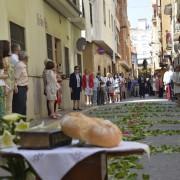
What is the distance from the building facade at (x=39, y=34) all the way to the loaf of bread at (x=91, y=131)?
11.1 meters

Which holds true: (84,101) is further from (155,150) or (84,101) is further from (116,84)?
(155,150)

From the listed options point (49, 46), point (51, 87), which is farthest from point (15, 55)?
point (49, 46)

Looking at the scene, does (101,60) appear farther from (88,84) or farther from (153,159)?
(153,159)

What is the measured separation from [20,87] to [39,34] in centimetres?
784

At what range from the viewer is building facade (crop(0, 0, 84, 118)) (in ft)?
56.2

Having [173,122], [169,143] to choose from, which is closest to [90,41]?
[173,122]

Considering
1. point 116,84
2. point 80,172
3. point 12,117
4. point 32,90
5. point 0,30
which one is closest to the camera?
point 80,172

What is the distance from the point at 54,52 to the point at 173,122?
31.7 ft

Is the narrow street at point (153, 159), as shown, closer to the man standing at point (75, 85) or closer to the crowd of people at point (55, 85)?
the crowd of people at point (55, 85)

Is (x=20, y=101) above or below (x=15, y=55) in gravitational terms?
below

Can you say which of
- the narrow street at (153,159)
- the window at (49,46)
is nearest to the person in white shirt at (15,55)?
the narrow street at (153,159)

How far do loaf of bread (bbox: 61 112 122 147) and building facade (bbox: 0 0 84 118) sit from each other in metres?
11.1

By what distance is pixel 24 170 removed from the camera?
4570 millimetres

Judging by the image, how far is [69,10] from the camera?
26.2m
